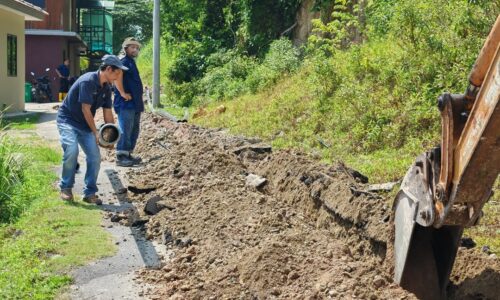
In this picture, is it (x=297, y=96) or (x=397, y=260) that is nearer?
(x=397, y=260)

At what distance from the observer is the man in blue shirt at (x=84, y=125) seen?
30.5 feet

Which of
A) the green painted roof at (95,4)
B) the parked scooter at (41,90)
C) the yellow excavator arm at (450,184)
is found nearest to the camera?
the yellow excavator arm at (450,184)

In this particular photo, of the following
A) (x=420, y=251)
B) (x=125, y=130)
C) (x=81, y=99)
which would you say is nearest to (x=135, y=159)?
(x=125, y=130)

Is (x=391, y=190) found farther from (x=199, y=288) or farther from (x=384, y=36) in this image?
(x=384, y=36)

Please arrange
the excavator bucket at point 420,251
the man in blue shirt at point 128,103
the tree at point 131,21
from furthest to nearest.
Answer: the tree at point 131,21 → the man in blue shirt at point 128,103 → the excavator bucket at point 420,251

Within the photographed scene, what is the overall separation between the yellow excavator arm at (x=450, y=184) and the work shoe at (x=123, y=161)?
7710 millimetres

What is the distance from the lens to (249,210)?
→ 784 cm

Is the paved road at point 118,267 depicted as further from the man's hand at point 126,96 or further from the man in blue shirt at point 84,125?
the man's hand at point 126,96

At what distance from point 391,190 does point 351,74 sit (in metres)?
6.29

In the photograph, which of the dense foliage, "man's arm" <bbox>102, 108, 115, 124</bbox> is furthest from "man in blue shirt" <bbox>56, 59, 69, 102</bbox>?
"man's arm" <bbox>102, 108, 115, 124</bbox>

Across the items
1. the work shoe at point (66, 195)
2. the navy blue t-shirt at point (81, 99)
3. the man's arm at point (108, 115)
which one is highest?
the navy blue t-shirt at point (81, 99)

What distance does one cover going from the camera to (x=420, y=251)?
5.18m

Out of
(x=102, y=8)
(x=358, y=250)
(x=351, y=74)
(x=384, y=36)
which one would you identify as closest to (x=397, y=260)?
(x=358, y=250)

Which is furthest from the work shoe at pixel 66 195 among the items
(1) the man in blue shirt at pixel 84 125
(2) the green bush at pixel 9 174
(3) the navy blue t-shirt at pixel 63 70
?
(3) the navy blue t-shirt at pixel 63 70
